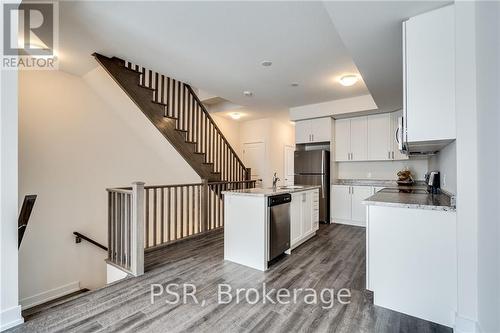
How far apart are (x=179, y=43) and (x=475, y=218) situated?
327cm

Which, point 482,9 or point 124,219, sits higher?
point 482,9

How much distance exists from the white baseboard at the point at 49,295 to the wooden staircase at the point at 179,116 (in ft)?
9.29

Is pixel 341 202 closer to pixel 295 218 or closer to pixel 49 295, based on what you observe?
pixel 295 218

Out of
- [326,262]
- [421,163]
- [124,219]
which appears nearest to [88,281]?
[124,219]

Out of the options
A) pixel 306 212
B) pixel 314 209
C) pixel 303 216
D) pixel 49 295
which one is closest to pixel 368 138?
pixel 314 209

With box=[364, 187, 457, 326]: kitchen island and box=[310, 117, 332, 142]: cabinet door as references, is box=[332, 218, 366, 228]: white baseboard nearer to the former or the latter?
box=[310, 117, 332, 142]: cabinet door

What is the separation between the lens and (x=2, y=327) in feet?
5.83

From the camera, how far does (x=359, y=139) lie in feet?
17.8

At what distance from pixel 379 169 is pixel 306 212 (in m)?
2.56

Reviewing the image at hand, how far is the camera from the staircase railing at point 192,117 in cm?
394

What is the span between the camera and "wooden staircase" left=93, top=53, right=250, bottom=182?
3545 millimetres

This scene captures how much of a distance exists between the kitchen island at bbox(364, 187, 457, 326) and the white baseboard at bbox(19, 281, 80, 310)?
180 inches

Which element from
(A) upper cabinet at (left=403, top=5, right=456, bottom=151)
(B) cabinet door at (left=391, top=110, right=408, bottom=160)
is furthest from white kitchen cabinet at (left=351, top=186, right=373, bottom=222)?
(A) upper cabinet at (left=403, top=5, right=456, bottom=151)

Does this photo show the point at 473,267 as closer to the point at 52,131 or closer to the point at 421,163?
the point at 421,163
